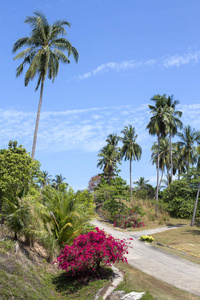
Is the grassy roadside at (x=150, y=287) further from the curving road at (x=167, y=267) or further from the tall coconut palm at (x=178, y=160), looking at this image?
the tall coconut palm at (x=178, y=160)

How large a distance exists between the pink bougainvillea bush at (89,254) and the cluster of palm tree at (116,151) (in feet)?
121

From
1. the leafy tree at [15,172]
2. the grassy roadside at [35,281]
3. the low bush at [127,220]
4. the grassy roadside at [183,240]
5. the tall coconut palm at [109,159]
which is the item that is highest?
the tall coconut palm at [109,159]

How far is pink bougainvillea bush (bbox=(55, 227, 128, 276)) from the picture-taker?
11.5 meters

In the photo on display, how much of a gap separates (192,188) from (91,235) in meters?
30.9

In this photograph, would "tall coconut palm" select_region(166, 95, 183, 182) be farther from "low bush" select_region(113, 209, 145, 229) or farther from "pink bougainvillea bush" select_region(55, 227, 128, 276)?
"pink bougainvillea bush" select_region(55, 227, 128, 276)

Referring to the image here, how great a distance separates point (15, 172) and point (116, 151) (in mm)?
39901

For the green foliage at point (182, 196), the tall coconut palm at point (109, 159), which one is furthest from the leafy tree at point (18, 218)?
the tall coconut palm at point (109, 159)

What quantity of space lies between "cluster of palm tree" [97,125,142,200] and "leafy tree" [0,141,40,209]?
30324mm

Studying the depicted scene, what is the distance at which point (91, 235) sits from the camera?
12.4 metres

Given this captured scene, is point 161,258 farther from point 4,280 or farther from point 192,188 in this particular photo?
point 192,188

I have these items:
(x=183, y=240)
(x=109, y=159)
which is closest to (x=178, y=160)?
(x=109, y=159)

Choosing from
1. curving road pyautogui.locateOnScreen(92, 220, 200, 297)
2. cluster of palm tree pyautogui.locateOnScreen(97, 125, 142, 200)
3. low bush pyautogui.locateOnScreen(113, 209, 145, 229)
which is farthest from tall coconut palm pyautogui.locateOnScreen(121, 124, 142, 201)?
curving road pyautogui.locateOnScreen(92, 220, 200, 297)

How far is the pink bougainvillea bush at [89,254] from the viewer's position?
37.7ft

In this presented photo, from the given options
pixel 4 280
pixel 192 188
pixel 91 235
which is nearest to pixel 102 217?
pixel 192 188
